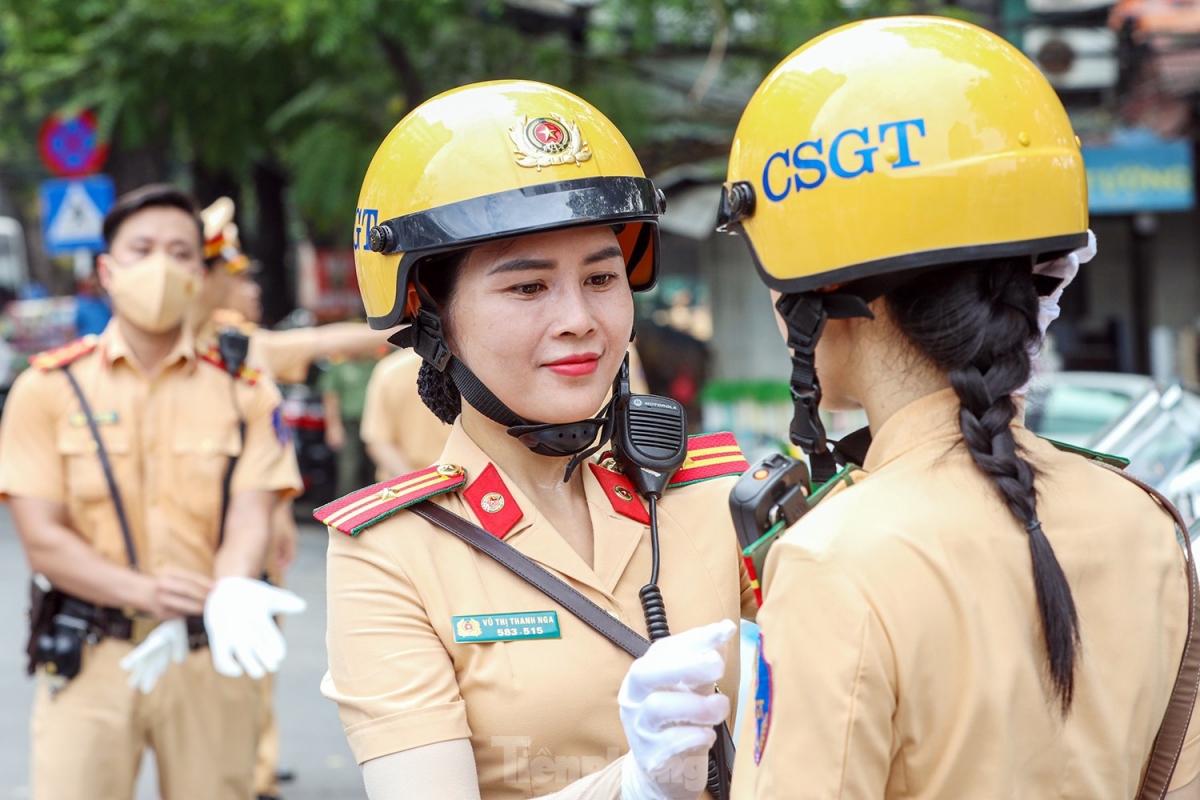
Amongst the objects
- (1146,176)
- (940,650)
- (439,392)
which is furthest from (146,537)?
(1146,176)

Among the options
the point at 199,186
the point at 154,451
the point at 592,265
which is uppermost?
the point at 199,186

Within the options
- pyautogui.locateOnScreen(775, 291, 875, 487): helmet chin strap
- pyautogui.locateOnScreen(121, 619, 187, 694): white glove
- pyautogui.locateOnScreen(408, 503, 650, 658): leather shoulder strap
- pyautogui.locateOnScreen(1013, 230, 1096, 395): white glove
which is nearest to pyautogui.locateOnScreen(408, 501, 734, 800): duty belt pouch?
pyautogui.locateOnScreen(408, 503, 650, 658): leather shoulder strap

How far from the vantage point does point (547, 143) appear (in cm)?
215

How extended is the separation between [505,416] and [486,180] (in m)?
0.38

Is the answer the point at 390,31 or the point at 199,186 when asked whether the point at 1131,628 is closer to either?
the point at 390,31

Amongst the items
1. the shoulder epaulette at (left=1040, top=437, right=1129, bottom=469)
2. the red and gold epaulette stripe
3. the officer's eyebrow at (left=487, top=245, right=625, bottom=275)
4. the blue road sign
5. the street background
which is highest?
the blue road sign

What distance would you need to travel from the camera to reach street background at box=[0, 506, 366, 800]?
5.88m

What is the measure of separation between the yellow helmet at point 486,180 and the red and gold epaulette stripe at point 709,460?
414 mm

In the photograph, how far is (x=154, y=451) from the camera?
412 cm

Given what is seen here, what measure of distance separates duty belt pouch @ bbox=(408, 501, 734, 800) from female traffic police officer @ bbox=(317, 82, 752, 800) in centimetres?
2

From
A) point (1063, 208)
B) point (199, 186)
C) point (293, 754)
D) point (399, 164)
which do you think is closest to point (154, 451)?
point (399, 164)

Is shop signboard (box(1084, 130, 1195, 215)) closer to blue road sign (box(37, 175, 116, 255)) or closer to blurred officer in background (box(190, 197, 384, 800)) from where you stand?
blurred officer in background (box(190, 197, 384, 800))

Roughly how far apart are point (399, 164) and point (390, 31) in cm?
752

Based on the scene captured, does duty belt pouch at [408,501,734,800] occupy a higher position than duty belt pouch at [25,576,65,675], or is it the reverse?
duty belt pouch at [408,501,734,800]
